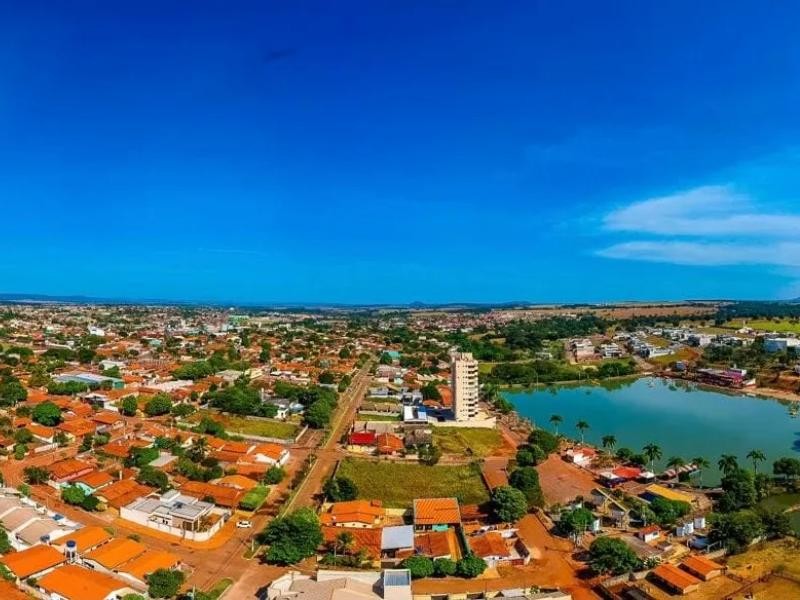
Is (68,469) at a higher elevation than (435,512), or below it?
higher

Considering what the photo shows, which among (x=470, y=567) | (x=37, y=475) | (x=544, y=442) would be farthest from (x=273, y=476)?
(x=544, y=442)

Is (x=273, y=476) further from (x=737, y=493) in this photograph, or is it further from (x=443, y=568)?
(x=737, y=493)

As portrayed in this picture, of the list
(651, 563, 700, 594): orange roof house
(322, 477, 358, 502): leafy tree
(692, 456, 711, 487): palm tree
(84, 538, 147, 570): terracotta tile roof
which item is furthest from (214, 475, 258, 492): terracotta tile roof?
(692, 456, 711, 487): palm tree

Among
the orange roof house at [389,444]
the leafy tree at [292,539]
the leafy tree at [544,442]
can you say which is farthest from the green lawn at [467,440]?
the leafy tree at [292,539]

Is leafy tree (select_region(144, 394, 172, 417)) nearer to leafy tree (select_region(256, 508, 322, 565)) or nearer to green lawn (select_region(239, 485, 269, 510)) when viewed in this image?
green lawn (select_region(239, 485, 269, 510))

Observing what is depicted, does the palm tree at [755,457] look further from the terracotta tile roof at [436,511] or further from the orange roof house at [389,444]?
the orange roof house at [389,444]

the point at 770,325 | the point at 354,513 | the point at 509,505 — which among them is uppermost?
the point at 770,325

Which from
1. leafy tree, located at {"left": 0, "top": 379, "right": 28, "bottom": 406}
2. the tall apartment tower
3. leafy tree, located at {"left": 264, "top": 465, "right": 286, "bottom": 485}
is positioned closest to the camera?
leafy tree, located at {"left": 264, "top": 465, "right": 286, "bottom": 485}
